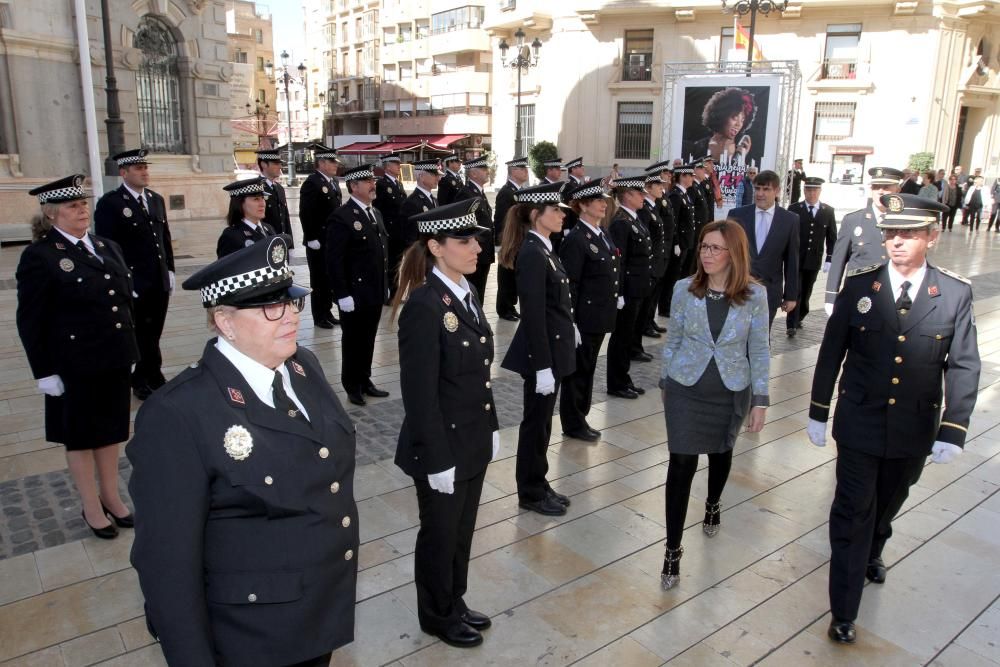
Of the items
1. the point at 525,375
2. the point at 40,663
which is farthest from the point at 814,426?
the point at 40,663

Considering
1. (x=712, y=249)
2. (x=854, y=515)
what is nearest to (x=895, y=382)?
(x=854, y=515)

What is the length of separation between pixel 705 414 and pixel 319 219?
7.12m

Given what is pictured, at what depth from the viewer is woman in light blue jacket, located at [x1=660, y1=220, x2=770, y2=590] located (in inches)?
154

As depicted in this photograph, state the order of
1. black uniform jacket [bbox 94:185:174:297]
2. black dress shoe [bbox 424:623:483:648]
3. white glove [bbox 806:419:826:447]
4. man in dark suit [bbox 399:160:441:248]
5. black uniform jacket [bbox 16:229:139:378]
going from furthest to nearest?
man in dark suit [bbox 399:160:441:248] < black uniform jacket [bbox 94:185:174:297] < black uniform jacket [bbox 16:229:139:378] < white glove [bbox 806:419:826:447] < black dress shoe [bbox 424:623:483:648]

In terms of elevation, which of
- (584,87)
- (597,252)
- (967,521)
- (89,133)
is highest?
(584,87)

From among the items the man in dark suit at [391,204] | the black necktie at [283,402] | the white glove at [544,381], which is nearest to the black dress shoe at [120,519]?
the white glove at [544,381]

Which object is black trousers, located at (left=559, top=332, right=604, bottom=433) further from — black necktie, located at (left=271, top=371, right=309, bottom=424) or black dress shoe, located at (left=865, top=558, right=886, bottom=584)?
black necktie, located at (left=271, top=371, right=309, bottom=424)

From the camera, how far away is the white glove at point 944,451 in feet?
11.5

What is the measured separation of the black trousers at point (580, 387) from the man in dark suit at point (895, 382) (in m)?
2.37

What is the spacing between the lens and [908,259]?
11.7ft

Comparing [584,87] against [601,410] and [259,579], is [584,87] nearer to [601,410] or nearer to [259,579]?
[601,410]

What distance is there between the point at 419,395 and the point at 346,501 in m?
0.94

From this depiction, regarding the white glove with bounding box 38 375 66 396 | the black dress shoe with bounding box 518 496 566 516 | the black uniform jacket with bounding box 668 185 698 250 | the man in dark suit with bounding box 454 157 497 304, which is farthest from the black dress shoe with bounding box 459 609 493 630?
the black uniform jacket with bounding box 668 185 698 250

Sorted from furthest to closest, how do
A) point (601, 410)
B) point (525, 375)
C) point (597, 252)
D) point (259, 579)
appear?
point (601, 410) → point (597, 252) → point (525, 375) → point (259, 579)
